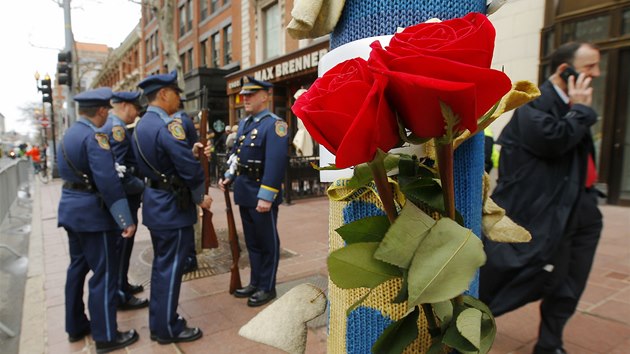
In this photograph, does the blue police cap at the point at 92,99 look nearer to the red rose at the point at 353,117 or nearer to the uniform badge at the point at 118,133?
the uniform badge at the point at 118,133

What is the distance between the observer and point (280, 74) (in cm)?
1370

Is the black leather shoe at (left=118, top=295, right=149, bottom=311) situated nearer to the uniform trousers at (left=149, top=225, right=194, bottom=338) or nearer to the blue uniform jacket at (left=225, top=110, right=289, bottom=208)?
the uniform trousers at (left=149, top=225, right=194, bottom=338)

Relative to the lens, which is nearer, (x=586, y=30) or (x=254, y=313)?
(x=254, y=313)

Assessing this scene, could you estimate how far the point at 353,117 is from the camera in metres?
0.63

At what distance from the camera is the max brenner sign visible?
38.7ft

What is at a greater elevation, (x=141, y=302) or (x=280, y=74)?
(x=280, y=74)

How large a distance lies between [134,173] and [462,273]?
4.27 m

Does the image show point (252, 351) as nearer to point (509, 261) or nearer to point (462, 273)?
point (509, 261)

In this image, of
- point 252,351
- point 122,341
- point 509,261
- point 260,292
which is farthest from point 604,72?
point 122,341

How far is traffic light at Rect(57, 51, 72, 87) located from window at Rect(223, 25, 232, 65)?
25.1 feet

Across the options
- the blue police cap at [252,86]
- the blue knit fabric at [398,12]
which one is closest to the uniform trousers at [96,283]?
the blue police cap at [252,86]

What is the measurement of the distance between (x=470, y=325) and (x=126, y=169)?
159 inches

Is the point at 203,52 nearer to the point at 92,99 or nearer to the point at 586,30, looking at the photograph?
the point at 586,30

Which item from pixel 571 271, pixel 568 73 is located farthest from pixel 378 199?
pixel 571 271
